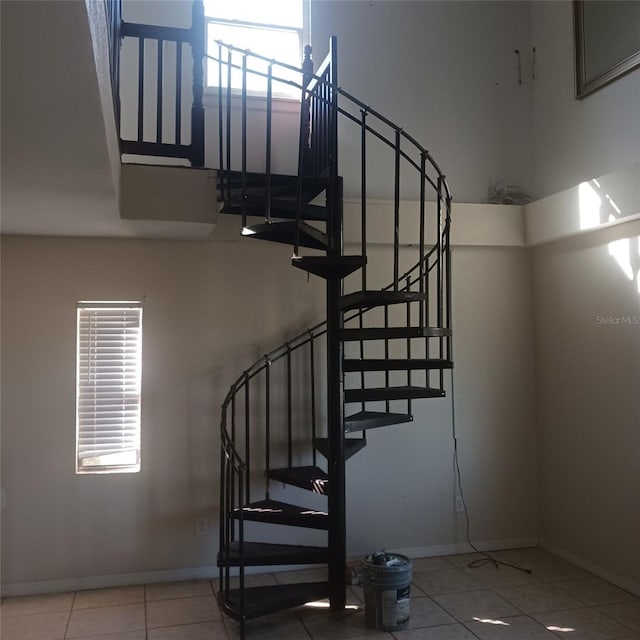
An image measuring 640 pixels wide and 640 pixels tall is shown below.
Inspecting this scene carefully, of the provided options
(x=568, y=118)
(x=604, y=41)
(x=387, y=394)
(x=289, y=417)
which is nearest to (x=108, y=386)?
(x=289, y=417)

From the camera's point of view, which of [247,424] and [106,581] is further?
[247,424]

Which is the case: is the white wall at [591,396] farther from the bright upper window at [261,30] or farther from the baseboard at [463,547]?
the bright upper window at [261,30]

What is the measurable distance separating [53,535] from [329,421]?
1.88 meters

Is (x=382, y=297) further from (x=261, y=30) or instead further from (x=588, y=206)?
(x=261, y=30)

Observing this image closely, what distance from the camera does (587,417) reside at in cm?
406

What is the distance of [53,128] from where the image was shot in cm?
204

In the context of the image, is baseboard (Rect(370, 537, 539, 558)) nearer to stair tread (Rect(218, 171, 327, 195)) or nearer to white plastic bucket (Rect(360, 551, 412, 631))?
white plastic bucket (Rect(360, 551, 412, 631))

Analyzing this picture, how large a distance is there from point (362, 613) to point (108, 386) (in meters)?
2.06

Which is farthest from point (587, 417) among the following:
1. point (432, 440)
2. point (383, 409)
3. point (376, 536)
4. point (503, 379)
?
point (376, 536)

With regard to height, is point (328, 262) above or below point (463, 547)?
above

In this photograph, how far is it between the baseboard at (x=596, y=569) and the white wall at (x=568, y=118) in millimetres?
2524

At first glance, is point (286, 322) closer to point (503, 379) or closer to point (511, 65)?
point (503, 379)

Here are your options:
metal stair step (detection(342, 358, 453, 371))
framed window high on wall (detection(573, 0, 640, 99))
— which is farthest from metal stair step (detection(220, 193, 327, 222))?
framed window high on wall (detection(573, 0, 640, 99))

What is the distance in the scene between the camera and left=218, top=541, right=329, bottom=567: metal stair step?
3250 millimetres
